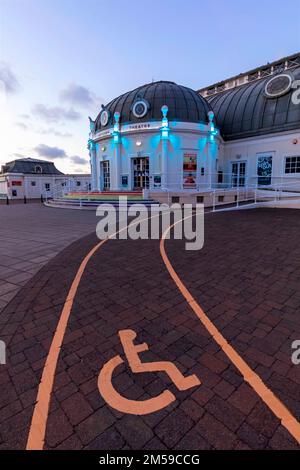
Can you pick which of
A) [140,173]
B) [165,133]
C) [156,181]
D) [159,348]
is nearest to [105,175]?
[140,173]

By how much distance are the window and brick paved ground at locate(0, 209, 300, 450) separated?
72.0 feet

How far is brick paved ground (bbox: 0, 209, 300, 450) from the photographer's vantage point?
2.07 meters

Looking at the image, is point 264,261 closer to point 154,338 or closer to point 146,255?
point 146,255

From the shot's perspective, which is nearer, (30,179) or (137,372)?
(137,372)

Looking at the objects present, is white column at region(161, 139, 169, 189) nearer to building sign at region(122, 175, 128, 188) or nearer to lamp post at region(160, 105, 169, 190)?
lamp post at region(160, 105, 169, 190)

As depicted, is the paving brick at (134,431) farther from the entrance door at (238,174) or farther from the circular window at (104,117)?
the circular window at (104,117)

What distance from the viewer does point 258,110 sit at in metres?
27.3

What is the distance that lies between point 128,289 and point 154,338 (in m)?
1.64

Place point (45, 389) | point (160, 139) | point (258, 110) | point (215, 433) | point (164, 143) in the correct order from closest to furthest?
point (215, 433) < point (45, 389) < point (164, 143) < point (160, 139) < point (258, 110)

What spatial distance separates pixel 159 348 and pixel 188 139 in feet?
78.8

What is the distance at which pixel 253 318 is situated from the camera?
3785mm

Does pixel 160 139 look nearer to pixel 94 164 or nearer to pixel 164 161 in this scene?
pixel 164 161

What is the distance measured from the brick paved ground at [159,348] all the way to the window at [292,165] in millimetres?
21940

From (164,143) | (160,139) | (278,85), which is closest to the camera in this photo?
(164,143)
